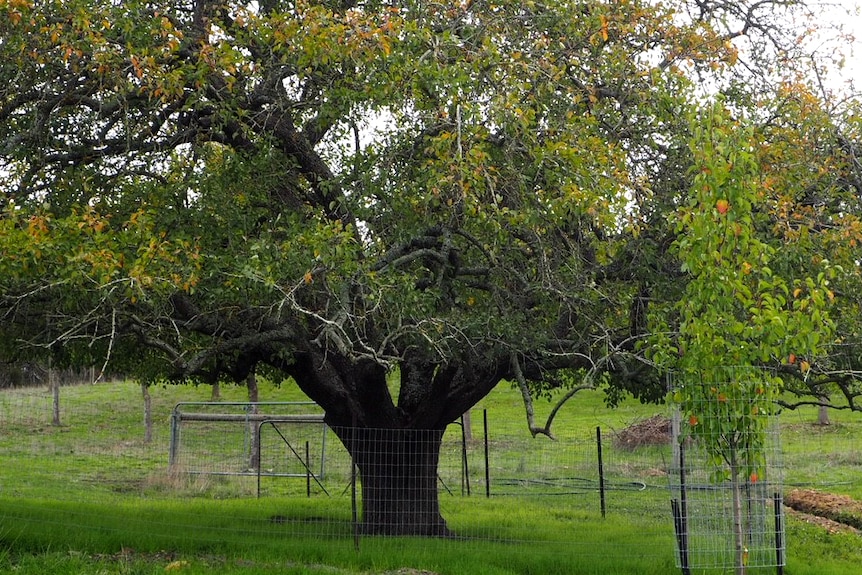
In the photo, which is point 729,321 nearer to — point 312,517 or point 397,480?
point 397,480

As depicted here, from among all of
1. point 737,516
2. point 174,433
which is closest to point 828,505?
point 737,516

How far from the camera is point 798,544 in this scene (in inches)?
531

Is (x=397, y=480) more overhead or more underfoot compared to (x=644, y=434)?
more overhead

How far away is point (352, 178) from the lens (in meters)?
10.7

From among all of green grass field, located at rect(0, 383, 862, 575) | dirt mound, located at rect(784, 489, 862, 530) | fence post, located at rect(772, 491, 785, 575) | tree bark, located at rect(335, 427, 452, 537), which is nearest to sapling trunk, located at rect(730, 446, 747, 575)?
fence post, located at rect(772, 491, 785, 575)

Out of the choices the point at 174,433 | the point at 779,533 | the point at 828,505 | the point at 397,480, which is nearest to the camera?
the point at 779,533

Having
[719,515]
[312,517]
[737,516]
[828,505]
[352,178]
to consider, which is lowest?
[828,505]

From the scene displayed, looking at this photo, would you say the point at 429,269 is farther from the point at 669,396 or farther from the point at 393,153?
the point at 669,396

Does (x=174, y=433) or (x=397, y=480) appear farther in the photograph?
(x=174, y=433)

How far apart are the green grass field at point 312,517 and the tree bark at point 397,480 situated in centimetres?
54

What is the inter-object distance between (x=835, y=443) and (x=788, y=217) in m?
18.0

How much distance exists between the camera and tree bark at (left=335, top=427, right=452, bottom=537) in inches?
511

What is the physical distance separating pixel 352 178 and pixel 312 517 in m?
6.54

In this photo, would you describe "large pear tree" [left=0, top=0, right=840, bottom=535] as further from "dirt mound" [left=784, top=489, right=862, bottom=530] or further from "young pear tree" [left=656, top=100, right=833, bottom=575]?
"dirt mound" [left=784, top=489, right=862, bottom=530]
